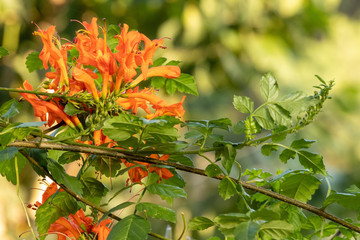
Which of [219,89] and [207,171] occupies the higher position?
[219,89]

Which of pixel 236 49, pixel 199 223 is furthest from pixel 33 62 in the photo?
pixel 236 49

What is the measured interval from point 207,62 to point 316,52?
831 millimetres

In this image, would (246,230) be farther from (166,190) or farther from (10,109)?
(10,109)

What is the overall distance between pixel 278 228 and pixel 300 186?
12 cm

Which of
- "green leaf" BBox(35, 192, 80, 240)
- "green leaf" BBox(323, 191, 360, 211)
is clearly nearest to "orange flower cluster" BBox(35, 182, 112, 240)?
"green leaf" BBox(35, 192, 80, 240)

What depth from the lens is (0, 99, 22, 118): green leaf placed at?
0.57m

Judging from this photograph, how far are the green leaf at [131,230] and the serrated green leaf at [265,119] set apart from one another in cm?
14

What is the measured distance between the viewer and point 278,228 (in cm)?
47

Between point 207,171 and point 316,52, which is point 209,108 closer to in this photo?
point 316,52

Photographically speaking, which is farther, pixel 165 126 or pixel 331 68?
pixel 331 68

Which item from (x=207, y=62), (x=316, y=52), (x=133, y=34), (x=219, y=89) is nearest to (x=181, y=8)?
(x=207, y=62)

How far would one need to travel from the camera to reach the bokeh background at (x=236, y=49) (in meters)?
3.54

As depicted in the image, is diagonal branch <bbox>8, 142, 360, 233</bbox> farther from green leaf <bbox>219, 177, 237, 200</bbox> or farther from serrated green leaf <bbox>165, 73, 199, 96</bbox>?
serrated green leaf <bbox>165, 73, 199, 96</bbox>

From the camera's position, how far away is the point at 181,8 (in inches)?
141
